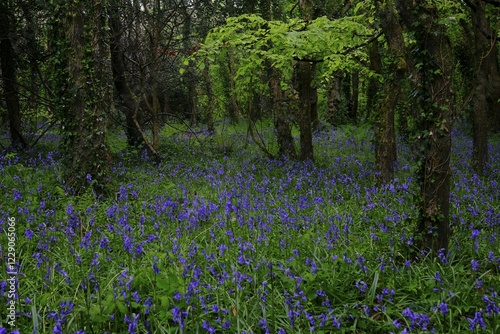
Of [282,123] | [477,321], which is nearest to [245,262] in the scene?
[477,321]

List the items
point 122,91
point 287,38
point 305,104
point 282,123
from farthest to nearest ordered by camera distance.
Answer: point 122,91, point 282,123, point 305,104, point 287,38

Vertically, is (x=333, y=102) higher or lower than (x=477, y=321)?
higher

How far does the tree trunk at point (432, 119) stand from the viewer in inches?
153

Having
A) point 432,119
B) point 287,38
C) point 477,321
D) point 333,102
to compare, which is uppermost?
point 287,38

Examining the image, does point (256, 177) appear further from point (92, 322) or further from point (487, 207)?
point (92, 322)

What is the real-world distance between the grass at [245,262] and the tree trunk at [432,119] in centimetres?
32

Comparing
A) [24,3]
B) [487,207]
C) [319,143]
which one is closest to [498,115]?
Result: [319,143]

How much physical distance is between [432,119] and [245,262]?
2387 mm

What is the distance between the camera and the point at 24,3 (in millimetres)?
10336

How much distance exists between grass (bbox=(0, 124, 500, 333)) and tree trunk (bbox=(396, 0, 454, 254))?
1.07 ft

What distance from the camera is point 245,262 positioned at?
12.5ft

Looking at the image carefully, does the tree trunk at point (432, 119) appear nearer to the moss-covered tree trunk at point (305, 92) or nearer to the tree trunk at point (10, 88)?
the moss-covered tree trunk at point (305, 92)

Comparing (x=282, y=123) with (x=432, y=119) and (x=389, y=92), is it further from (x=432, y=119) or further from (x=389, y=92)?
(x=432, y=119)

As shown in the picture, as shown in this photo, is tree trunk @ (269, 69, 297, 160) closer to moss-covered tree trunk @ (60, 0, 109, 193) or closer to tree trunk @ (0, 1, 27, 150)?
moss-covered tree trunk @ (60, 0, 109, 193)
